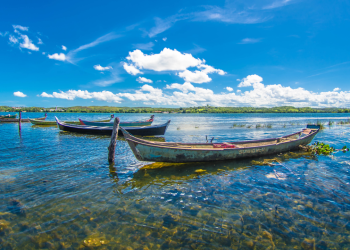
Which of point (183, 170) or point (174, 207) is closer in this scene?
point (174, 207)

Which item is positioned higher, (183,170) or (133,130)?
(133,130)

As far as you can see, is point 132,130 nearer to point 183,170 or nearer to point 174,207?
point 183,170

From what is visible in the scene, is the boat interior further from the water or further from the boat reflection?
the water

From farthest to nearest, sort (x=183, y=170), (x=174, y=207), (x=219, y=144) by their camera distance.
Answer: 1. (x=219, y=144)
2. (x=183, y=170)
3. (x=174, y=207)

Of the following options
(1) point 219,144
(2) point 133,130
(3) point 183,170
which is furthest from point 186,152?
(2) point 133,130

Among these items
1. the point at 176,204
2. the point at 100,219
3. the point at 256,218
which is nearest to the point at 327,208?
the point at 256,218

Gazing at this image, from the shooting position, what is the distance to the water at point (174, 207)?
17.2ft

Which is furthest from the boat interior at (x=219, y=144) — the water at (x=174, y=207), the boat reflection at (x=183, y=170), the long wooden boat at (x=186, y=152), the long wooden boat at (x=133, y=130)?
the long wooden boat at (x=133, y=130)

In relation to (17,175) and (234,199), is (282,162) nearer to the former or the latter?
(234,199)

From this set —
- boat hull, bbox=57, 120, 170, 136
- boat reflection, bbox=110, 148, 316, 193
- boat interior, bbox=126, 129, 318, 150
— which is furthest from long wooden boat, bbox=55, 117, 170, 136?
boat reflection, bbox=110, 148, 316, 193

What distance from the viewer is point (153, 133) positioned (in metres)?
27.6

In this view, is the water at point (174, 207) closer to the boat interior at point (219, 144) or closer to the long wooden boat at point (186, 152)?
the long wooden boat at point (186, 152)

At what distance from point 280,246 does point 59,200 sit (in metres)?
8.15

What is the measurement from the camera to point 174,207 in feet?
22.7
